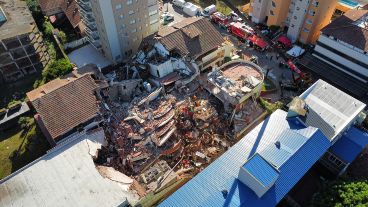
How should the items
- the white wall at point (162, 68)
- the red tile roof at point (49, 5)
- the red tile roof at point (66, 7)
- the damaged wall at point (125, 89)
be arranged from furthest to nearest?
the red tile roof at point (49, 5) < the red tile roof at point (66, 7) < the white wall at point (162, 68) < the damaged wall at point (125, 89)

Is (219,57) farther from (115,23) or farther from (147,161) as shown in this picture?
(147,161)

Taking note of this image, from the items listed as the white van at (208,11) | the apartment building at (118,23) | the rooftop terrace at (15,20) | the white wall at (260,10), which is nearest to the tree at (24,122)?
the rooftop terrace at (15,20)

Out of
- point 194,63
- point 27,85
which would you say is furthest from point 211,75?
point 27,85

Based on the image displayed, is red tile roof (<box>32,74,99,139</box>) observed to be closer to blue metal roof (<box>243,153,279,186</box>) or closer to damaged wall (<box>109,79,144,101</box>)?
damaged wall (<box>109,79,144,101</box>)

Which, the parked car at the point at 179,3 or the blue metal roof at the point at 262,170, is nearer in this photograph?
the blue metal roof at the point at 262,170

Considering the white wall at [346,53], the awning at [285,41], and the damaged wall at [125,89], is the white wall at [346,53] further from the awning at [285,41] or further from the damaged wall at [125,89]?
the damaged wall at [125,89]

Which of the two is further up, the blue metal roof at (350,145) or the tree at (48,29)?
the tree at (48,29)

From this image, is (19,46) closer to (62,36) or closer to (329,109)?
(62,36)
